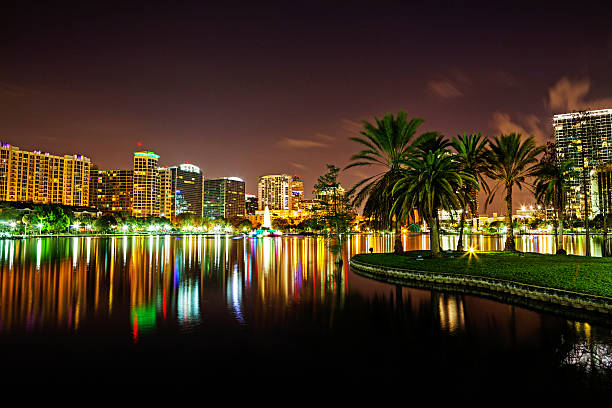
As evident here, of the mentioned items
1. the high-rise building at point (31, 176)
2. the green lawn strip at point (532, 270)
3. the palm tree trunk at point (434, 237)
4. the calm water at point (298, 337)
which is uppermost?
the high-rise building at point (31, 176)

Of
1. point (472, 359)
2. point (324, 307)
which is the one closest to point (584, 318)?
point (472, 359)

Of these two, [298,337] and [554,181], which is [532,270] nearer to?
[298,337]

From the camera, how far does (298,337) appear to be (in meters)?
12.6

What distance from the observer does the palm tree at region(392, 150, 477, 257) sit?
27250 mm

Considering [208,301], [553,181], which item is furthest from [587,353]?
[553,181]

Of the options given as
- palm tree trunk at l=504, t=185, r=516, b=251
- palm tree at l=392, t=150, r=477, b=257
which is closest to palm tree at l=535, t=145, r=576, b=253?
palm tree trunk at l=504, t=185, r=516, b=251

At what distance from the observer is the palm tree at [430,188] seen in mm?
27250

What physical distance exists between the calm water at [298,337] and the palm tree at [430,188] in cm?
867

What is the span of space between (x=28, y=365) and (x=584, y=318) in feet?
60.4

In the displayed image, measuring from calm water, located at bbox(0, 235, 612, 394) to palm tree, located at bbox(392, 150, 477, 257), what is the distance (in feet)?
28.4

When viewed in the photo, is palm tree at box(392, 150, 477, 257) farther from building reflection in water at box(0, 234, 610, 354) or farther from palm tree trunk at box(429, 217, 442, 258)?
building reflection in water at box(0, 234, 610, 354)

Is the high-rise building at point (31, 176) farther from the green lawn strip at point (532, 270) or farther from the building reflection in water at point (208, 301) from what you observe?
the green lawn strip at point (532, 270)

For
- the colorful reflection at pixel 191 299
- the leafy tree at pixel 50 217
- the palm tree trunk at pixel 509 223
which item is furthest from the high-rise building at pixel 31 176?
the palm tree trunk at pixel 509 223

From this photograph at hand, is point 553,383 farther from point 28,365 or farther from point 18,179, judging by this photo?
point 18,179
